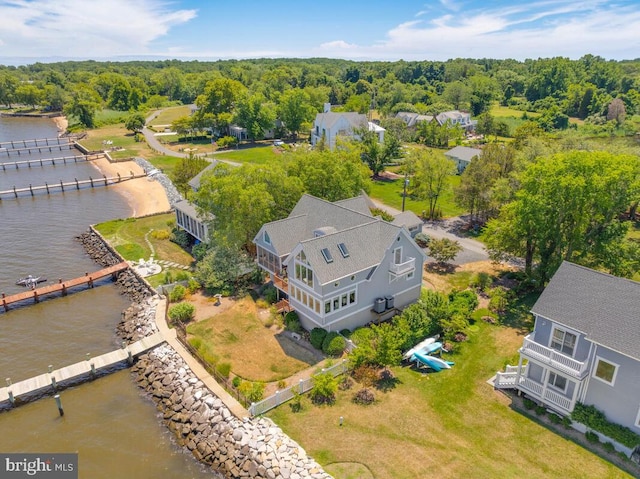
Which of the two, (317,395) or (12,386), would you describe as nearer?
(317,395)

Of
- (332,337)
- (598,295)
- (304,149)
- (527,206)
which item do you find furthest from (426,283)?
(304,149)

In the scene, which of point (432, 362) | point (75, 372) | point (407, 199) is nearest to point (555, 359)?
point (432, 362)

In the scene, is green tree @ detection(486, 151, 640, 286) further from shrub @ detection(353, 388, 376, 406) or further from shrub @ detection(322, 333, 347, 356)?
shrub @ detection(353, 388, 376, 406)

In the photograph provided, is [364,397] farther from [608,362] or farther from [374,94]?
[374,94]

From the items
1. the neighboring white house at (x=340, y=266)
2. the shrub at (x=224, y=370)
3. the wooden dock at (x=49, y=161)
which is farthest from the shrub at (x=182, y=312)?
the wooden dock at (x=49, y=161)

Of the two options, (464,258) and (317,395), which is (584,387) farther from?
(464,258)

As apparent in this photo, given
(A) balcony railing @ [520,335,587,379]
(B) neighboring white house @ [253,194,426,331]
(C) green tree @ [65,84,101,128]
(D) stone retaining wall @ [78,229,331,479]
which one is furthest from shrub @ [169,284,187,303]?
(C) green tree @ [65,84,101,128]
